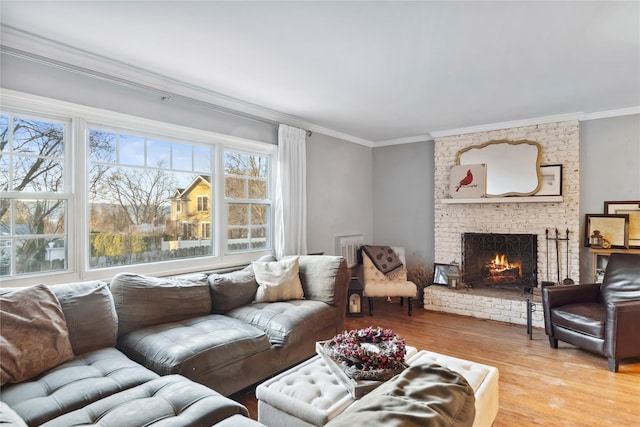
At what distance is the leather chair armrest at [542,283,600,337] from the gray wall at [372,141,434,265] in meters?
1.94

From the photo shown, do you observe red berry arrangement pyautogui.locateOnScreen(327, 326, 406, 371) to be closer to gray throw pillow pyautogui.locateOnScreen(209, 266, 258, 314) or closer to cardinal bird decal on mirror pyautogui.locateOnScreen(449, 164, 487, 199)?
gray throw pillow pyautogui.locateOnScreen(209, 266, 258, 314)

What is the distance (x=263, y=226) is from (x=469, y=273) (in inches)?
117

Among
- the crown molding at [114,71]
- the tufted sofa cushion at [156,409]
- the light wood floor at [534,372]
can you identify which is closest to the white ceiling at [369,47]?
the crown molding at [114,71]

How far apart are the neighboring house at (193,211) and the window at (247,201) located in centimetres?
23

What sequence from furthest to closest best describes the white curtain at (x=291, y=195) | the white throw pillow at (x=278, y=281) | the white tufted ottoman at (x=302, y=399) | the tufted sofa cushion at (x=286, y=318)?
the white curtain at (x=291, y=195), the white throw pillow at (x=278, y=281), the tufted sofa cushion at (x=286, y=318), the white tufted ottoman at (x=302, y=399)

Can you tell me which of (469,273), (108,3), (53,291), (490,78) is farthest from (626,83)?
(53,291)

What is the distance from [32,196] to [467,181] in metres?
4.66

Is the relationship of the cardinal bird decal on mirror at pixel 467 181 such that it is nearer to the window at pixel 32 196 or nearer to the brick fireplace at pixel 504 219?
the brick fireplace at pixel 504 219

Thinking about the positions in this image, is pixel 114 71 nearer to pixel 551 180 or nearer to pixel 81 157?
pixel 81 157

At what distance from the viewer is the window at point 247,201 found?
375 centimetres

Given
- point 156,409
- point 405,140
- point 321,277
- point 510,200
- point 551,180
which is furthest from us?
point 405,140

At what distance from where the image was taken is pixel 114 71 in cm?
266

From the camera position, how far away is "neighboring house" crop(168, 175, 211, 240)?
332 centimetres

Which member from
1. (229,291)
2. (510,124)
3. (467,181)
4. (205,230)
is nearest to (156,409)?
(229,291)
